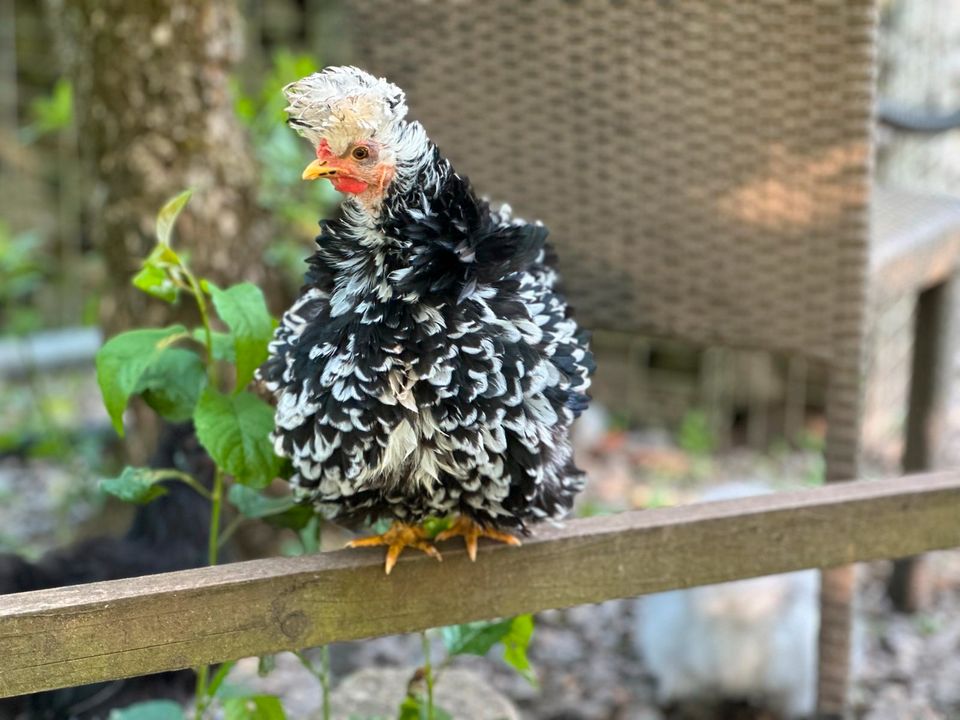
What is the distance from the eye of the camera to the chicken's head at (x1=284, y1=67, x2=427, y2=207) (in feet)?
3.02

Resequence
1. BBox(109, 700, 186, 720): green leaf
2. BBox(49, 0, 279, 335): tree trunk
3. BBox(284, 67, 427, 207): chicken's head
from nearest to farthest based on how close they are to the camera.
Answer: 1. BBox(284, 67, 427, 207): chicken's head
2. BBox(109, 700, 186, 720): green leaf
3. BBox(49, 0, 279, 335): tree trunk

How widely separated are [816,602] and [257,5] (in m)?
2.74

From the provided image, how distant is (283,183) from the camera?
2.17 metres

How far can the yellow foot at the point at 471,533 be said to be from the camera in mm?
1130

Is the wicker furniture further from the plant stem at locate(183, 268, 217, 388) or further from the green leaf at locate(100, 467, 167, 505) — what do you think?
the green leaf at locate(100, 467, 167, 505)

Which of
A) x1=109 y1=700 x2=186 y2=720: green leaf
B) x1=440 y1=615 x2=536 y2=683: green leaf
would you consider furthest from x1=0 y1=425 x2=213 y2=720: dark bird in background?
x1=440 y1=615 x2=536 y2=683: green leaf

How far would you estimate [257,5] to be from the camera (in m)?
3.61

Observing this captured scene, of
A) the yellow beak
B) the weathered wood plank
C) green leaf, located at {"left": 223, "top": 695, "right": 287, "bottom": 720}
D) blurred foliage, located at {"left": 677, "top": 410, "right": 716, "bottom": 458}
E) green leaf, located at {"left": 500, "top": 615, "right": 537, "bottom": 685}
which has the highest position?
the yellow beak

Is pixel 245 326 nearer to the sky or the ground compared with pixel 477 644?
nearer to the sky

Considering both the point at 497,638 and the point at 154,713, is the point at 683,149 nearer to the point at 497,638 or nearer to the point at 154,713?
the point at 497,638

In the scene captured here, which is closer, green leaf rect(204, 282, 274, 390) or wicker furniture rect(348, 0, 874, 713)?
green leaf rect(204, 282, 274, 390)

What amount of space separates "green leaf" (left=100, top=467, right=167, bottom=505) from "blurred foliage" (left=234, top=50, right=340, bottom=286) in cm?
87

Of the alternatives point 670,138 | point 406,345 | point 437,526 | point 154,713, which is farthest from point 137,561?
point 670,138

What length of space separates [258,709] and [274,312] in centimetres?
88
